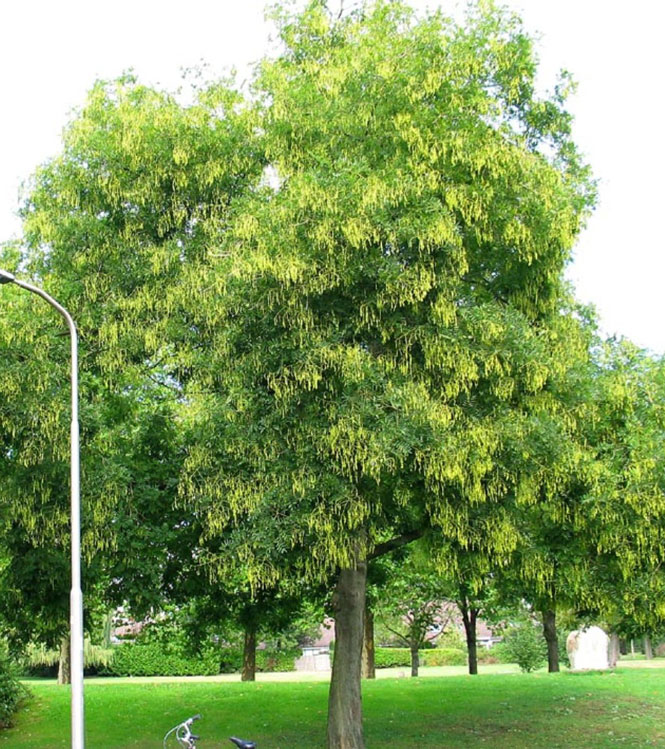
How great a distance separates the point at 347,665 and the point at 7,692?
9.04 meters

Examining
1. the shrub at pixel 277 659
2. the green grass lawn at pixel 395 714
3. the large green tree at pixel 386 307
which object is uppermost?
the large green tree at pixel 386 307

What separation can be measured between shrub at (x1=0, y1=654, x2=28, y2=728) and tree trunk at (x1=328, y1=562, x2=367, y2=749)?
8.60m

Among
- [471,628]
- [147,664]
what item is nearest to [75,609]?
[471,628]

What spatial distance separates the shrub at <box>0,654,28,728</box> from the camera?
19.4 meters

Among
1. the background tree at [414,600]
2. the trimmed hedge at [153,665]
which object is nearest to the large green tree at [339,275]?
the background tree at [414,600]

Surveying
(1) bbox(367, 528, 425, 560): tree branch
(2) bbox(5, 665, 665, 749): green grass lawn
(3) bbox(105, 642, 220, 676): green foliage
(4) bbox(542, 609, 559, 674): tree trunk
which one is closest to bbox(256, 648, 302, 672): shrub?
(3) bbox(105, 642, 220, 676): green foliage

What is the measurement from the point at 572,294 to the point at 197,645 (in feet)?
36.1

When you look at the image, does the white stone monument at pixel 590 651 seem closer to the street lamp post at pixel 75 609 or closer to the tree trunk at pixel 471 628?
the tree trunk at pixel 471 628

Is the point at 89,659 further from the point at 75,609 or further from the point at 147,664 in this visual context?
the point at 75,609

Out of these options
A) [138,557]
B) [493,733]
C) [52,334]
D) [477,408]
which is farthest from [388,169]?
[493,733]

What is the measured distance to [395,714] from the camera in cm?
1981

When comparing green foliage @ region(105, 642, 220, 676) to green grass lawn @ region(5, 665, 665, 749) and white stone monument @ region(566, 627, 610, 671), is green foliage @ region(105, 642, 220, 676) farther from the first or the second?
white stone monument @ region(566, 627, 610, 671)

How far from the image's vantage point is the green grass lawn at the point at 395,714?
16.8 m

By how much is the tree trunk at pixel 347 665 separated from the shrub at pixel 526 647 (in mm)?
25344
